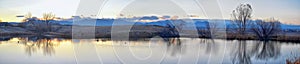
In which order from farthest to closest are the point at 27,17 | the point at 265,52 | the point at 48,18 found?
1. the point at 27,17
2. the point at 48,18
3. the point at 265,52

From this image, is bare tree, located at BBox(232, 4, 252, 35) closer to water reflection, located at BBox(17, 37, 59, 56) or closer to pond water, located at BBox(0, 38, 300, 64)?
pond water, located at BBox(0, 38, 300, 64)

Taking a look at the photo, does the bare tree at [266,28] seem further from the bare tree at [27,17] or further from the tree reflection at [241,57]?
the bare tree at [27,17]

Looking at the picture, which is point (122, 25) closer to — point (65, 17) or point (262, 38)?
point (65, 17)

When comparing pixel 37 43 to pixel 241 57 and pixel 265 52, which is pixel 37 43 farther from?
pixel 265 52

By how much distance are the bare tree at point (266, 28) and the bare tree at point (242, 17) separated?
0.77m

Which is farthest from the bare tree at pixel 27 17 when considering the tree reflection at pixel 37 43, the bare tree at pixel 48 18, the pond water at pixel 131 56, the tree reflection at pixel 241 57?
the tree reflection at pixel 241 57

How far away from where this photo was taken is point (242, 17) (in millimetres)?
37719

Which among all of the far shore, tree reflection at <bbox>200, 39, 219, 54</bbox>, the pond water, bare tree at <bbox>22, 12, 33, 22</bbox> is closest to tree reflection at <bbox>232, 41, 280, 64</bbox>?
the pond water

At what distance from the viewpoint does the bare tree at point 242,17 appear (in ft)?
117

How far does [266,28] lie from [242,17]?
2.17 m

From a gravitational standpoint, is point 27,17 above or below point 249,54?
above

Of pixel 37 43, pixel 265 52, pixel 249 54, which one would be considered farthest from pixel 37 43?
pixel 265 52

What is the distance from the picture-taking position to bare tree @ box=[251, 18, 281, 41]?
122 ft

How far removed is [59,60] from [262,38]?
20444 mm
